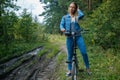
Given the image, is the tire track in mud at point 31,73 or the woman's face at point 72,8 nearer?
the woman's face at point 72,8

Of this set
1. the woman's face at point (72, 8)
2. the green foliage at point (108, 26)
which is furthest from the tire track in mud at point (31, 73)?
the green foliage at point (108, 26)

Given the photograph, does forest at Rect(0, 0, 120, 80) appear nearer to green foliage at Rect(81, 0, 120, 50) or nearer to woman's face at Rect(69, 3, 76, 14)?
green foliage at Rect(81, 0, 120, 50)

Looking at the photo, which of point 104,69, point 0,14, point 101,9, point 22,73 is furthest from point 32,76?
point 0,14

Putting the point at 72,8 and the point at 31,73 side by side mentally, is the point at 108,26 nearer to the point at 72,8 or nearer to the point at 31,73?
the point at 31,73

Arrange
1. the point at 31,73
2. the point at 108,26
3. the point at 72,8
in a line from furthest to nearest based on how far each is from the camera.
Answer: the point at 108,26 → the point at 31,73 → the point at 72,8

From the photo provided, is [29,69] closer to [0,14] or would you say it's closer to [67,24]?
[67,24]

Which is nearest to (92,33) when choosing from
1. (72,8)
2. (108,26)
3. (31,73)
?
(108,26)

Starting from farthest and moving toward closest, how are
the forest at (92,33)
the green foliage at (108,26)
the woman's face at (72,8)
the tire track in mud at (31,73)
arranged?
the green foliage at (108,26) → the forest at (92,33) → the tire track in mud at (31,73) → the woman's face at (72,8)

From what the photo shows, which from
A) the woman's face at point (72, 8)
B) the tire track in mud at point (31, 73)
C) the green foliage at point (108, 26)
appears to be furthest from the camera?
the green foliage at point (108, 26)

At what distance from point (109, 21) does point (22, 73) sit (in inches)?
239

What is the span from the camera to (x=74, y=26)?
7891 mm

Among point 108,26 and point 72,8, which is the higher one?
point 72,8

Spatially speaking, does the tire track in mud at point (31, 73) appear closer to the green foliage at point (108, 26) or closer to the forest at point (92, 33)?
the forest at point (92, 33)

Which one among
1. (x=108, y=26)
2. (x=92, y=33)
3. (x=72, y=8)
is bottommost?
(x=92, y=33)
